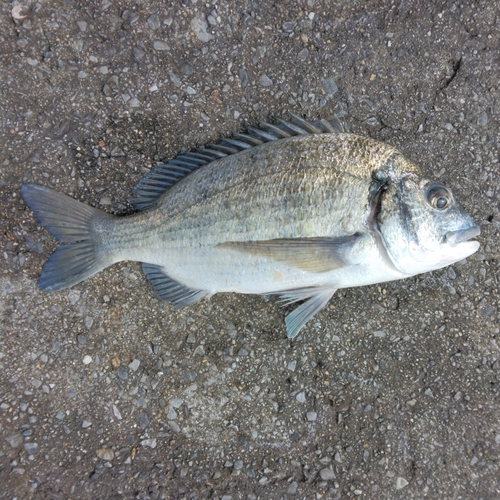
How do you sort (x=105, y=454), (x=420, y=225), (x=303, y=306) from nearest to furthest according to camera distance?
(x=420, y=225) → (x=303, y=306) → (x=105, y=454)

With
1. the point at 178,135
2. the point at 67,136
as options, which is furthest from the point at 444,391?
the point at 67,136

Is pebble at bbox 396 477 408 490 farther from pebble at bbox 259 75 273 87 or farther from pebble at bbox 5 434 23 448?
pebble at bbox 259 75 273 87

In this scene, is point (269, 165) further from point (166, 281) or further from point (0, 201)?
point (0, 201)

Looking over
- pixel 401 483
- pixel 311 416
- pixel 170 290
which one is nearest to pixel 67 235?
pixel 170 290

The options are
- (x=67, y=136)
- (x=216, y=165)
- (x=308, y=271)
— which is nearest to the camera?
(x=308, y=271)

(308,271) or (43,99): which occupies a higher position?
(43,99)

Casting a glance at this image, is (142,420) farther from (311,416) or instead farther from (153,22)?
(153,22)

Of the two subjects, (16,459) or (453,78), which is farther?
(453,78)

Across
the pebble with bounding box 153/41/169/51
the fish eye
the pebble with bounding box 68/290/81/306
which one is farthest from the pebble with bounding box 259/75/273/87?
the pebble with bounding box 68/290/81/306
